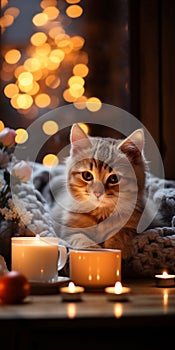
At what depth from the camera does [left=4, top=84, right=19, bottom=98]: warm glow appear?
→ 6.76 feet

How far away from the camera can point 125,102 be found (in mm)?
2072

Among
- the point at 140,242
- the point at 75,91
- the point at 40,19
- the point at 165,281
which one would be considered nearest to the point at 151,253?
the point at 140,242

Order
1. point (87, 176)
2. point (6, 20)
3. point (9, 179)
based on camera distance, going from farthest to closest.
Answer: point (6, 20)
point (87, 176)
point (9, 179)

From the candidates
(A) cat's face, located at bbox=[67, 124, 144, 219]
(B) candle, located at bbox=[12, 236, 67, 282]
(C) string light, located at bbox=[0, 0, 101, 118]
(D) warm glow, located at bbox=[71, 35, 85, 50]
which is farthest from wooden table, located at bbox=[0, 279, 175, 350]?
(D) warm glow, located at bbox=[71, 35, 85, 50]

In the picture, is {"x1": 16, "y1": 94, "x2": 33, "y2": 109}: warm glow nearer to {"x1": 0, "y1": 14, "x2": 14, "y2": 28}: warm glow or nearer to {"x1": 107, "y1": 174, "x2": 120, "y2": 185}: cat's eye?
{"x1": 0, "y1": 14, "x2": 14, "y2": 28}: warm glow

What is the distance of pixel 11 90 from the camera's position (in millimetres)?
2064

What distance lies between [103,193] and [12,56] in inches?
29.5

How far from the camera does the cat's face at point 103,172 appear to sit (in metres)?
1.61

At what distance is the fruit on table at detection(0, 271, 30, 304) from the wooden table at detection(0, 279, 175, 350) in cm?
3

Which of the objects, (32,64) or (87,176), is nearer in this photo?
(87,176)

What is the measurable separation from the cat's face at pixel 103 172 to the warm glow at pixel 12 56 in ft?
1.71

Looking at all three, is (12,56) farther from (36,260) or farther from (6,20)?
(36,260)

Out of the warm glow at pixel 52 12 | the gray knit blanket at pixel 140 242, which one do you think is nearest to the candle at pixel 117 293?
the gray knit blanket at pixel 140 242

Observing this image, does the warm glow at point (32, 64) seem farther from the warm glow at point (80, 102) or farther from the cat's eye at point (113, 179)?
the cat's eye at point (113, 179)
